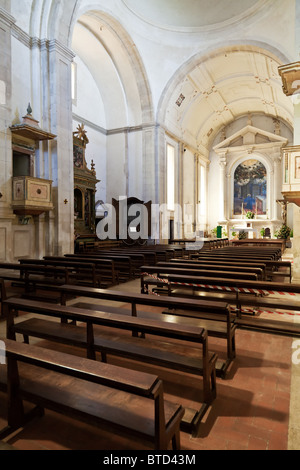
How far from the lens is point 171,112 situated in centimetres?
1730

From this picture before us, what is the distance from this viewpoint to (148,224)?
15.6 meters

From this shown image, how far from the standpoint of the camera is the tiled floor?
1.88 metres

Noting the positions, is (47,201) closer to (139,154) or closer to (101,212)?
(101,212)

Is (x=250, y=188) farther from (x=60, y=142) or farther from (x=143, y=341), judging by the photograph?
(x=143, y=341)

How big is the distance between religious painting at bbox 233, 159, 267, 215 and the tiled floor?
21.6 meters

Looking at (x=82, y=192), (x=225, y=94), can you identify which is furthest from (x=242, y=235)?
(x=82, y=192)

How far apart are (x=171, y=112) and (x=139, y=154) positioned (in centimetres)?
339

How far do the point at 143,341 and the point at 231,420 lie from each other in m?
0.93

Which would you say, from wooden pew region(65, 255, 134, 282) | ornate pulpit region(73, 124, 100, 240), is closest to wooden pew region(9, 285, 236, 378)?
wooden pew region(65, 255, 134, 282)

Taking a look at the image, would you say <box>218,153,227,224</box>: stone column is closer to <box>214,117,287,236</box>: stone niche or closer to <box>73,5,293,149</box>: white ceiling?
<box>214,117,287,236</box>: stone niche

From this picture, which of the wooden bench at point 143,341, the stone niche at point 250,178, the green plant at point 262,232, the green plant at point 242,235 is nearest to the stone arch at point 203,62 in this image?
the stone niche at point 250,178

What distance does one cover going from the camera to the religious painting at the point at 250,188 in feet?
75.7

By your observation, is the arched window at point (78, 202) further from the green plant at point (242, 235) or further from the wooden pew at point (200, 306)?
the green plant at point (242, 235)
